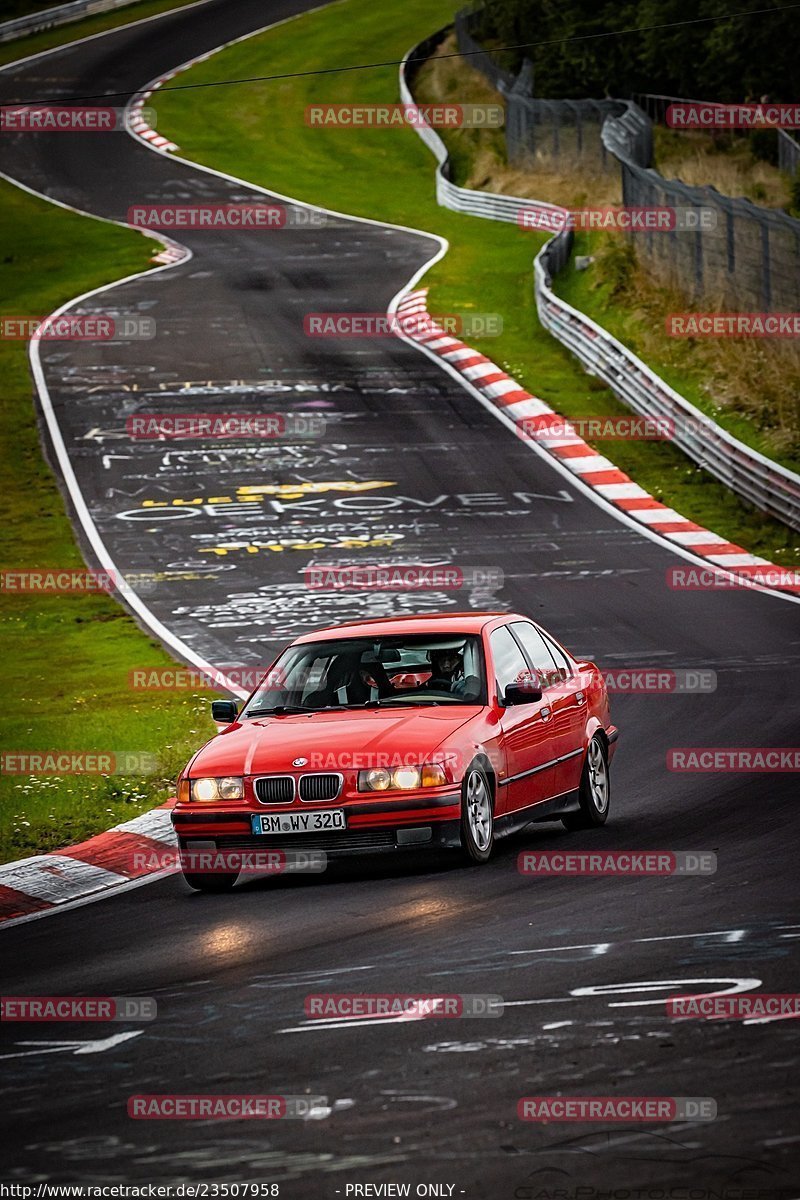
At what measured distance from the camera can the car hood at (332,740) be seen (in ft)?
34.0

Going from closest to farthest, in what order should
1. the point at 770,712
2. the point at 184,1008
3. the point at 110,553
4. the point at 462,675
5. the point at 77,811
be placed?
1. the point at 184,1008
2. the point at 462,675
3. the point at 77,811
4. the point at 770,712
5. the point at 110,553

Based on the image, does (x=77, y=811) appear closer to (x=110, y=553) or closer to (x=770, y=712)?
(x=770, y=712)

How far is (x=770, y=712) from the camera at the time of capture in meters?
15.0

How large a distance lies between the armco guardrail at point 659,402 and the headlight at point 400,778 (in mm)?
14009

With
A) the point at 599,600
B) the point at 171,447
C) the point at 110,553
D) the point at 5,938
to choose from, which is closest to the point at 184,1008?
the point at 5,938

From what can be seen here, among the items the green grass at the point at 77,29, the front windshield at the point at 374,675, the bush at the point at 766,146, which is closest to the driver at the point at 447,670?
the front windshield at the point at 374,675

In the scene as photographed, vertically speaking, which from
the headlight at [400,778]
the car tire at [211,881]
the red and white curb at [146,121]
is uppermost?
the headlight at [400,778]

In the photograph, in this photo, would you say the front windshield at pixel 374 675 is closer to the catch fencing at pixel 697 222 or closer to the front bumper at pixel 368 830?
the front bumper at pixel 368 830

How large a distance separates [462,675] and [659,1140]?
592cm

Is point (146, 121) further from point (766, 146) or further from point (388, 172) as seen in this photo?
point (766, 146)

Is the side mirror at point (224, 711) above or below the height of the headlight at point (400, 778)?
below

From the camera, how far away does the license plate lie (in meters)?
10.3

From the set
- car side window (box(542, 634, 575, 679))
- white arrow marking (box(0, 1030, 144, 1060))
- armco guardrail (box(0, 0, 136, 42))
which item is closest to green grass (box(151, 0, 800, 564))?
armco guardrail (box(0, 0, 136, 42))

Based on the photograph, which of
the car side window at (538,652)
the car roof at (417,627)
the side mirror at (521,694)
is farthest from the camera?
the car side window at (538,652)
